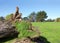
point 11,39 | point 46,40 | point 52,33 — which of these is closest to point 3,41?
point 11,39

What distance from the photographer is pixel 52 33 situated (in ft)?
64.0

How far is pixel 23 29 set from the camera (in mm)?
14523

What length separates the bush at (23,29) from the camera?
47.2 ft

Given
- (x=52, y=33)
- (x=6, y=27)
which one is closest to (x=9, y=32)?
(x=6, y=27)

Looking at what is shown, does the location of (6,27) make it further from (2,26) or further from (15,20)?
(15,20)

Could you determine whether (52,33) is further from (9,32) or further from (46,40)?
(9,32)

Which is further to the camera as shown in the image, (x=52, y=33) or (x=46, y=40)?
(x=52, y=33)

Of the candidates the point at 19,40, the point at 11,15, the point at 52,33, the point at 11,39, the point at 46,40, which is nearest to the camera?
the point at 19,40

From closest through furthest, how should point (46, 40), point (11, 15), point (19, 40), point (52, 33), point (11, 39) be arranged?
point (19, 40), point (11, 39), point (11, 15), point (46, 40), point (52, 33)

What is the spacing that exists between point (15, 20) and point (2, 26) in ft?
5.53

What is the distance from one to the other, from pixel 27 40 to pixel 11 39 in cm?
149

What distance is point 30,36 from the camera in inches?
569

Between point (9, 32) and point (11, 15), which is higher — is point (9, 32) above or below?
below

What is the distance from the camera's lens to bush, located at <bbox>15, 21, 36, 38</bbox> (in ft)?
47.2
